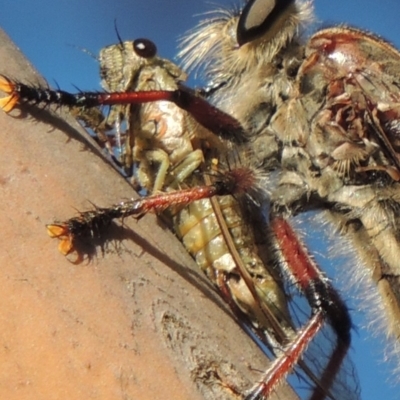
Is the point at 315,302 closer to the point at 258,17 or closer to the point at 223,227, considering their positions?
the point at 223,227

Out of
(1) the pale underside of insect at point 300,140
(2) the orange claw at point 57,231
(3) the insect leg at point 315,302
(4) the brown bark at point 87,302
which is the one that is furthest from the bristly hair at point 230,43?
(2) the orange claw at point 57,231

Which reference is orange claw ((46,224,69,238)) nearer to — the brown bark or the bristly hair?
the brown bark

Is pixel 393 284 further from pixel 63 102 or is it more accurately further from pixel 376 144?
pixel 63 102

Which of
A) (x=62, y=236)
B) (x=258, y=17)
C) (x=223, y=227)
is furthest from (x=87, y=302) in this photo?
(x=258, y=17)

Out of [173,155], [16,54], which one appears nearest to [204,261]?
[173,155]

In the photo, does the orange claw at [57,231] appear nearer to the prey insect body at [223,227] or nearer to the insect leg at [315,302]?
the prey insect body at [223,227]

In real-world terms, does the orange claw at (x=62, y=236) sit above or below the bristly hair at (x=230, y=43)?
below

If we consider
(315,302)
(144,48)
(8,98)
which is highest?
(144,48)
